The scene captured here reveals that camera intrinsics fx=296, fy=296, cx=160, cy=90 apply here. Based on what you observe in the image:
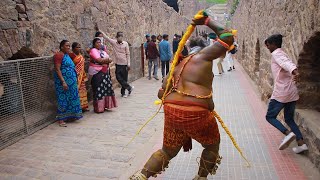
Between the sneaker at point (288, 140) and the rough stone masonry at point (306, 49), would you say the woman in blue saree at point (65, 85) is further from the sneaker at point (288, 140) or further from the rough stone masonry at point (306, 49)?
the rough stone masonry at point (306, 49)

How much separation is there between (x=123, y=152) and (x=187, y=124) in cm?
169

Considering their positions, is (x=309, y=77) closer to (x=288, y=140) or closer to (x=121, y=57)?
(x=288, y=140)

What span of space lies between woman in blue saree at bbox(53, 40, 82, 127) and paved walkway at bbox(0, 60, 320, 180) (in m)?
0.23

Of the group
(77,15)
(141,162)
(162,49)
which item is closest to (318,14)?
(141,162)

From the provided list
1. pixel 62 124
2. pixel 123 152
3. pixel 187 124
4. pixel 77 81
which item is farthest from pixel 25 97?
pixel 187 124

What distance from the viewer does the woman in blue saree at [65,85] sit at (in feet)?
16.7

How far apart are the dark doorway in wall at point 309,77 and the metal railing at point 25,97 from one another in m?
4.12

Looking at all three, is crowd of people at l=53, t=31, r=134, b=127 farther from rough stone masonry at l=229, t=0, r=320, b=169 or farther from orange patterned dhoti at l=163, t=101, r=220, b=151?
rough stone masonry at l=229, t=0, r=320, b=169

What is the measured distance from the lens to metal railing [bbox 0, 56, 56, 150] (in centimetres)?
435

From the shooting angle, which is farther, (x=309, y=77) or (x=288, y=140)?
(x=309, y=77)

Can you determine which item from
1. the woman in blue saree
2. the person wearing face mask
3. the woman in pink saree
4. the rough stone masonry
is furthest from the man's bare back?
the person wearing face mask

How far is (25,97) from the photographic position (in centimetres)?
472

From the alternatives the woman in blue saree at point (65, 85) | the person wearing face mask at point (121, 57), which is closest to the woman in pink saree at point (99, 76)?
the woman in blue saree at point (65, 85)

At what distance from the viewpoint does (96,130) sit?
499 centimetres
